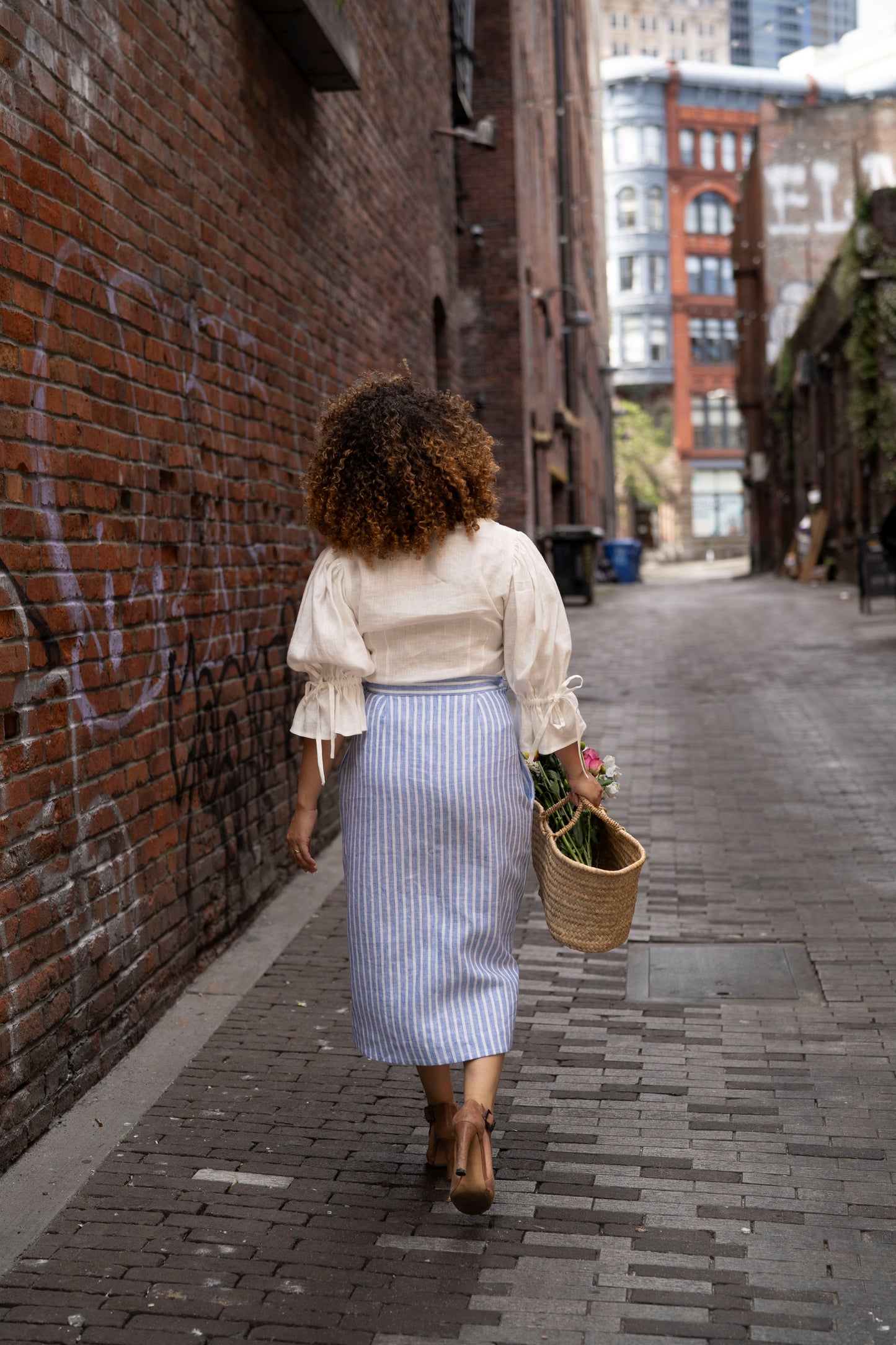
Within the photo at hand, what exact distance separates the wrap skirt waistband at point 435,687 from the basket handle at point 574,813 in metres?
0.39

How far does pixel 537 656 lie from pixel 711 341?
6602 cm

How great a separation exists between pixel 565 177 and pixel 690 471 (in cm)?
3504

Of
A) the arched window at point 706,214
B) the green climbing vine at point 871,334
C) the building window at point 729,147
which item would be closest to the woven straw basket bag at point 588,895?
the green climbing vine at point 871,334

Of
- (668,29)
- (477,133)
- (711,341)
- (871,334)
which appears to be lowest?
(871,334)

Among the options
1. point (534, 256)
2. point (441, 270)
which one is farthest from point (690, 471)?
point (441, 270)

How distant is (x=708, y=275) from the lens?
6631 cm

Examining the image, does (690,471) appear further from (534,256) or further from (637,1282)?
(637,1282)

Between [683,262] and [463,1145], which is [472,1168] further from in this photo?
[683,262]

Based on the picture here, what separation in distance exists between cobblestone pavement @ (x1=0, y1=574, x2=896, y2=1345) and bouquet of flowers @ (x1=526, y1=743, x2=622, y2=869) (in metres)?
0.74

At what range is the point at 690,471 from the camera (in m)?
65.4

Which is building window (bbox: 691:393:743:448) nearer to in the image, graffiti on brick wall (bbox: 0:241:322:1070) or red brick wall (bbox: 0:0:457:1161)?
red brick wall (bbox: 0:0:457:1161)

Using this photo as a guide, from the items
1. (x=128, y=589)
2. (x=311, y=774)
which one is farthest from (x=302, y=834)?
(x=128, y=589)

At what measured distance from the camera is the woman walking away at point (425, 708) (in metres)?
3.23

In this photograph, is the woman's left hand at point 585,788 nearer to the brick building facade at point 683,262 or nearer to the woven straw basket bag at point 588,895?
the woven straw basket bag at point 588,895
